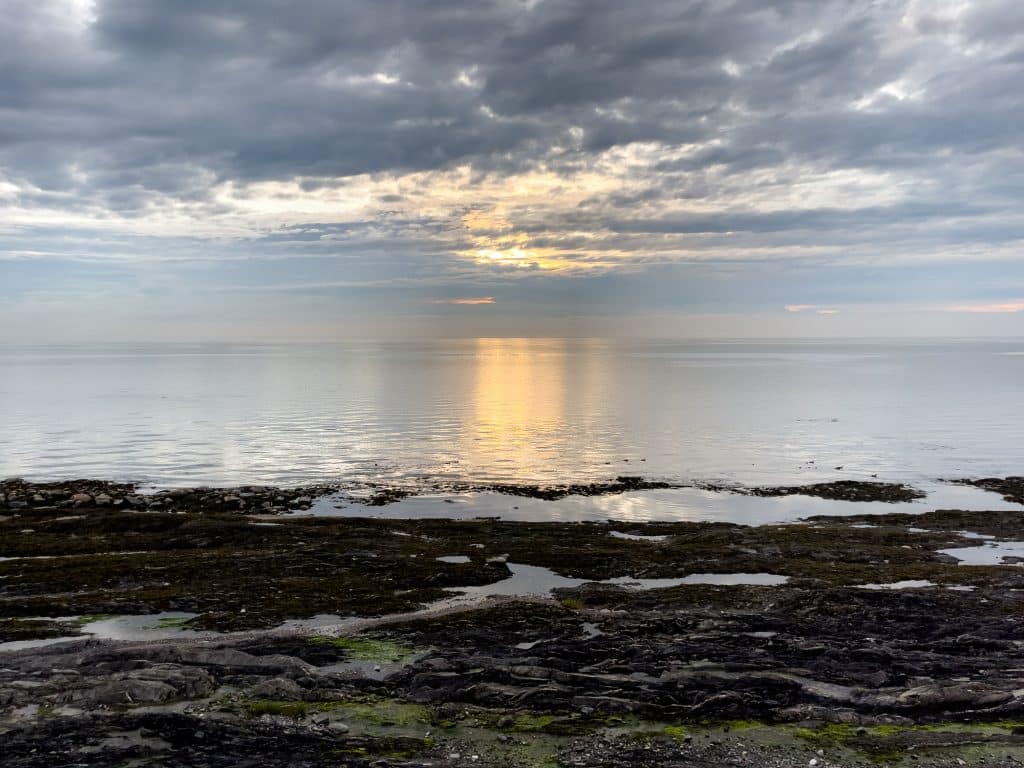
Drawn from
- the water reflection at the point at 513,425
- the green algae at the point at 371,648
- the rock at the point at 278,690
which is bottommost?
the water reflection at the point at 513,425

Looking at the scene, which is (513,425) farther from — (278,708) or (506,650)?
(278,708)

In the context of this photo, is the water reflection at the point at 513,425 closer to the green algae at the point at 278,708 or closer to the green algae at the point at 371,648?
the green algae at the point at 371,648

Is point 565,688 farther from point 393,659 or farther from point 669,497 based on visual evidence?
point 669,497

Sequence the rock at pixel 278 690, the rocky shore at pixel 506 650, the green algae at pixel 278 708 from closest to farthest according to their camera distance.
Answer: the rocky shore at pixel 506 650
the green algae at pixel 278 708
the rock at pixel 278 690

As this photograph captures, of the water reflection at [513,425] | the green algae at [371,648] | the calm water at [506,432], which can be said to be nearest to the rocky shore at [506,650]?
the green algae at [371,648]

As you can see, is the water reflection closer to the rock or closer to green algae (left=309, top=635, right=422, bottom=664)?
green algae (left=309, top=635, right=422, bottom=664)

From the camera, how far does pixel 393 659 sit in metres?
22.0

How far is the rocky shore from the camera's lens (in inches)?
638

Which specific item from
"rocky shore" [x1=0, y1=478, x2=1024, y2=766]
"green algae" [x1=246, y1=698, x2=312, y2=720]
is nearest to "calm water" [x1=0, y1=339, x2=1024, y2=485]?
"rocky shore" [x1=0, y1=478, x2=1024, y2=766]

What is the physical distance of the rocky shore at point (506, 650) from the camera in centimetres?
1620

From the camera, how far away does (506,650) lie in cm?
2248

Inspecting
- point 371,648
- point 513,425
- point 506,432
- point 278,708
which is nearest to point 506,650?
point 371,648

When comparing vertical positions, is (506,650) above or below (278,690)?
below

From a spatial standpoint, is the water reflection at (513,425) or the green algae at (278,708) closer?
the green algae at (278,708)
